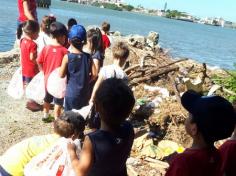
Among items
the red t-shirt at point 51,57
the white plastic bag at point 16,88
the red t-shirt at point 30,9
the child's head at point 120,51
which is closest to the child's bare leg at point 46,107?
the white plastic bag at point 16,88

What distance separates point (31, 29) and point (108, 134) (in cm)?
418

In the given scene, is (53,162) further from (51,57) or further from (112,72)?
(51,57)

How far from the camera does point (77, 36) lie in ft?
19.7

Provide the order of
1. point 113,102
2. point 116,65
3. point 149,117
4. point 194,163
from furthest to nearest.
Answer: point 149,117 → point 116,65 → point 113,102 → point 194,163

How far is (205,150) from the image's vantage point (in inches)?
119

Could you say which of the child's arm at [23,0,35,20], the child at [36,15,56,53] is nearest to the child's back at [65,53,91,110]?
the child at [36,15,56,53]

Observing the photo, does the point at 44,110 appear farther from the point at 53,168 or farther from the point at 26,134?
the point at 53,168

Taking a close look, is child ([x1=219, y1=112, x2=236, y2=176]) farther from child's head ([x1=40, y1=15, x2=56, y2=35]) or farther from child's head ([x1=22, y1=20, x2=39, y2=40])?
child's head ([x1=40, y1=15, x2=56, y2=35])

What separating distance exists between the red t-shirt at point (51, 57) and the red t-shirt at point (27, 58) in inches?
20.1

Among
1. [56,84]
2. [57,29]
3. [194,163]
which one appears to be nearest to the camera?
[194,163]

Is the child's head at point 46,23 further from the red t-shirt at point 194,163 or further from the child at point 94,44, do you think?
the red t-shirt at point 194,163

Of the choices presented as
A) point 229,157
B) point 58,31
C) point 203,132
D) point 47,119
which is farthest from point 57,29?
point 203,132

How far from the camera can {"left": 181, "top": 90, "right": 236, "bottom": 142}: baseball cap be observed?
2.97 meters

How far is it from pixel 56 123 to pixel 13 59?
8355 millimetres
